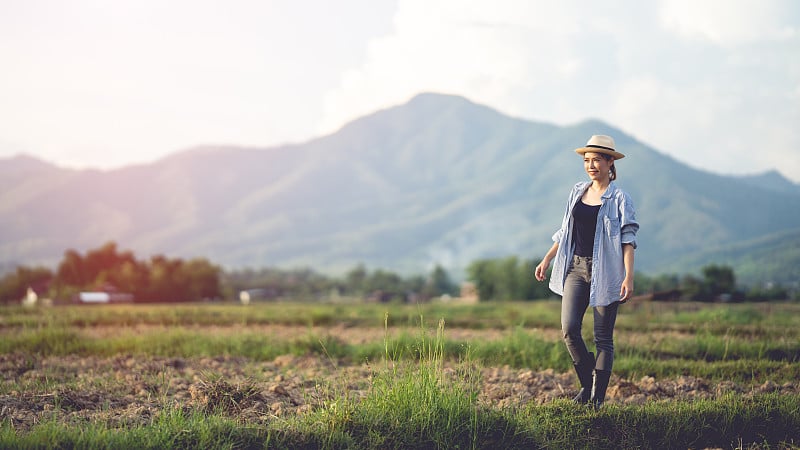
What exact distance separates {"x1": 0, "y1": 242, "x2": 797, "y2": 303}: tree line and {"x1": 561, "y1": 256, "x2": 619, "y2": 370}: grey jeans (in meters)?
24.4

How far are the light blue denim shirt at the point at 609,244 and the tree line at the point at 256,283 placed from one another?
80.2ft

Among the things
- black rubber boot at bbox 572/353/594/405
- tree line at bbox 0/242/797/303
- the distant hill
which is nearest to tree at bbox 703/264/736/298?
tree line at bbox 0/242/797/303

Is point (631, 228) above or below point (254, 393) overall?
above

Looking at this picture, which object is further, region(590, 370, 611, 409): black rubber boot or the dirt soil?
region(590, 370, 611, 409): black rubber boot

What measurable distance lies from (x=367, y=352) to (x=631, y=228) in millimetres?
5319

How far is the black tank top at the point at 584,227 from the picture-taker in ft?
22.2

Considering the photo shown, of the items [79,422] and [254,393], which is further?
[254,393]

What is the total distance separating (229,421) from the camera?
531 centimetres

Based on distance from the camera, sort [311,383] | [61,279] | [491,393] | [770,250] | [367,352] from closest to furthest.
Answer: [491,393] < [311,383] < [367,352] < [61,279] < [770,250]

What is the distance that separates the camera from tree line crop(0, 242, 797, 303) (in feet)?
140

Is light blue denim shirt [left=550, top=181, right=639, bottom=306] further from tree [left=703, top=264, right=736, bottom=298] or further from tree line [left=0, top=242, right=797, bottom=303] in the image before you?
tree [left=703, top=264, right=736, bottom=298]

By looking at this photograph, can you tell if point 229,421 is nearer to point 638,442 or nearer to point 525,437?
point 525,437

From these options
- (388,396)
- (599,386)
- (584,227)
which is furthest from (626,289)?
(388,396)

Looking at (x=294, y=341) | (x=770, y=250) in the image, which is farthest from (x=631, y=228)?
(x=770, y=250)
